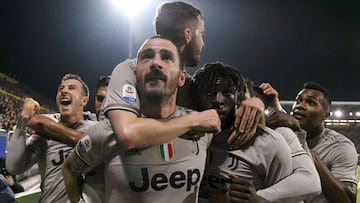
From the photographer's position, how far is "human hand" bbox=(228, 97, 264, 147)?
193cm

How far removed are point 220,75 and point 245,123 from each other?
0.32m

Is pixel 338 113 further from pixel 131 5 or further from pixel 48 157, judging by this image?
pixel 131 5

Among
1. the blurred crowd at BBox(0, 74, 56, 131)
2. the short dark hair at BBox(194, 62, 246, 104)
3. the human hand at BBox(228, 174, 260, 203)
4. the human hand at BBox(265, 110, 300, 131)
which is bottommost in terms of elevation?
the blurred crowd at BBox(0, 74, 56, 131)

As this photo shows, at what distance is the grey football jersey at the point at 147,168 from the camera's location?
182 cm

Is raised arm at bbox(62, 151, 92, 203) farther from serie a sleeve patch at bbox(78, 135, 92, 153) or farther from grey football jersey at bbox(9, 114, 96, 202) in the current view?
grey football jersey at bbox(9, 114, 96, 202)

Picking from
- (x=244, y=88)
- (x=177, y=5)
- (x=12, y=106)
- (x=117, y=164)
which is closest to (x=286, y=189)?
(x=244, y=88)

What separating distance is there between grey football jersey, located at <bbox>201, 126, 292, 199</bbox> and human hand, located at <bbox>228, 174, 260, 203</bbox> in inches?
3.6

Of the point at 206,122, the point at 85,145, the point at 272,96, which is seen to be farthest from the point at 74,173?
the point at 272,96

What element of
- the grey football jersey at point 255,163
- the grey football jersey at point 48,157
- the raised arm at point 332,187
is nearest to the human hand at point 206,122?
the grey football jersey at point 255,163

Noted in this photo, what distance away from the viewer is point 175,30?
2.20 m

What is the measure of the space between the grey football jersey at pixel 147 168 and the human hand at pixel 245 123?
18 centimetres

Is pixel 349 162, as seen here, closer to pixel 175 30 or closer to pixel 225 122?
pixel 225 122

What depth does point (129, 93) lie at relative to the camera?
1838 millimetres

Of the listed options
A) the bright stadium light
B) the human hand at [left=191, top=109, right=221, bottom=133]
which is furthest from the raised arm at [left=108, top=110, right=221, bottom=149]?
the bright stadium light
